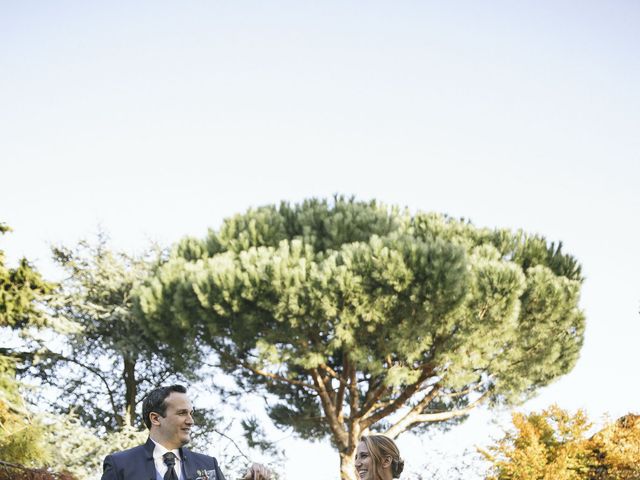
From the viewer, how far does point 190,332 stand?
43.2 ft

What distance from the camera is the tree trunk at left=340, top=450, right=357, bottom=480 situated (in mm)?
12703

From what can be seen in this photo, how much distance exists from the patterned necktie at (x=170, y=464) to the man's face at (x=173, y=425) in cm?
7

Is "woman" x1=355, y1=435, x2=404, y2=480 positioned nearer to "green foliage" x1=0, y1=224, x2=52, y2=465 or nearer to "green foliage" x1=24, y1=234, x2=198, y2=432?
"green foliage" x1=0, y1=224, x2=52, y2=465

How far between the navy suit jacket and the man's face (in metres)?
0.05

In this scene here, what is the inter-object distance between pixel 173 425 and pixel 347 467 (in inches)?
409

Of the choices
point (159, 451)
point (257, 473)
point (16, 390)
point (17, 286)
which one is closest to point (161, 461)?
point (159, 451)

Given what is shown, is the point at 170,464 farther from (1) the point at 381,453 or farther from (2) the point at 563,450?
(2) the point at 563,450

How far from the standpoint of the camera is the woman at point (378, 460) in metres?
3.04

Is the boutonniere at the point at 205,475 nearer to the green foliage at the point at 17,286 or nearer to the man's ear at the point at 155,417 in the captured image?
the man's ear at the point at 155,417

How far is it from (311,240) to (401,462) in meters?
10.4

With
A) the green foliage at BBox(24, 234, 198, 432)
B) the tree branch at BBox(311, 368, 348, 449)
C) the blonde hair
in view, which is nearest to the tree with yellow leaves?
the tree branch at BBox(311, 368, 348, 449)

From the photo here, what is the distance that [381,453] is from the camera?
3064mm

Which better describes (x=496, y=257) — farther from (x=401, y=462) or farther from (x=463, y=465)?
(x=401, y=462)

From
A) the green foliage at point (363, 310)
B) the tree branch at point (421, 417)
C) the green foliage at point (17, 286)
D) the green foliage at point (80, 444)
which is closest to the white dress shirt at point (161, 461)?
the green foliage at point (17, 286)
